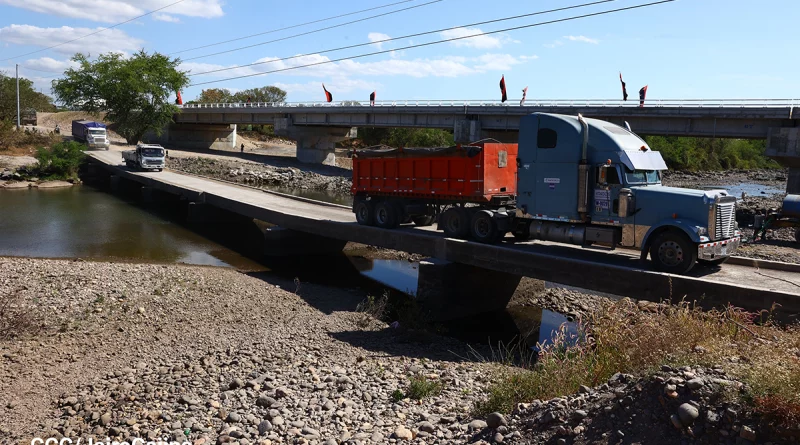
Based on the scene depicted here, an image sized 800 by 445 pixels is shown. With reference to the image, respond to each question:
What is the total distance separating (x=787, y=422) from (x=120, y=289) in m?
13.5

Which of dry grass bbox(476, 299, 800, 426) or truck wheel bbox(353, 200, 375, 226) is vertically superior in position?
truck wheel bbox(353, 200, 375, 226)

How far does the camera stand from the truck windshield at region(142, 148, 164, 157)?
40656 millimetres

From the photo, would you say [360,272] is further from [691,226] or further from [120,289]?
[691,226]

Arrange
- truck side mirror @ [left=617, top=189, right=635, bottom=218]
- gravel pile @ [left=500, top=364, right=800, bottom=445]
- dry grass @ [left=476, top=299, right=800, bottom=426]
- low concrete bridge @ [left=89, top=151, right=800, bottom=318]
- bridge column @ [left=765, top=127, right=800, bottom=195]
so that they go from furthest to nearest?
bridge column @ [left=765, top=127, right=800, bottom=195], truck side mirror @ [left=617, top=189, right=635, bottom=218], low concrete bridge @ [left=89, top=151, right=800, bottom=318], dry grass @ [left=476, top=299, right=800, bottom=426], gravel pile @ [left=500, top=364, right=800, bottom=445]

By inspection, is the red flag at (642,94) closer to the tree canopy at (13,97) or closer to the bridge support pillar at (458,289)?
the bridge support pillar at (458,289)

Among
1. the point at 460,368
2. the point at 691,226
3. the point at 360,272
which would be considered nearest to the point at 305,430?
the point at 460,368

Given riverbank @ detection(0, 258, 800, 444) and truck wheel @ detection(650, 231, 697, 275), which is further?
truck wheel @ detection(650, 231, 697, 275)

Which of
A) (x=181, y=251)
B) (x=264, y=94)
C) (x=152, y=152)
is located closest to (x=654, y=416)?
(x=181, y=251)

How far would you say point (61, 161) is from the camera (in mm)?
46031

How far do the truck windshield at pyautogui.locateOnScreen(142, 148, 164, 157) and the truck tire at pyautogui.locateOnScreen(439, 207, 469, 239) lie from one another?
30.5 metres

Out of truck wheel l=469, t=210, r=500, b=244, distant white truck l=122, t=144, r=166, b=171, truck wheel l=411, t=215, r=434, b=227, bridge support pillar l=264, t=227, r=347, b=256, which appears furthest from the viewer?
distant white truck l=122, t=144, r=166, b=171

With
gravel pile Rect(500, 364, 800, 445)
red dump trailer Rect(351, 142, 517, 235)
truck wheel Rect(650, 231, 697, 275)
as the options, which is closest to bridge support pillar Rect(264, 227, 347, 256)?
red dump trailer Rect(351, 142, 517, 235)

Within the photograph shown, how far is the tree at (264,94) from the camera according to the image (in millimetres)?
104000

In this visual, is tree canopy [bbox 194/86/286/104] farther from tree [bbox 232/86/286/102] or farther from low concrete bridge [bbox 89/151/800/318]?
low concrete bridge [bbox 89/151/800/318]
